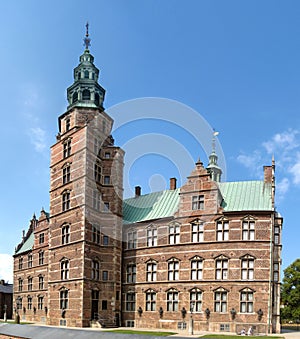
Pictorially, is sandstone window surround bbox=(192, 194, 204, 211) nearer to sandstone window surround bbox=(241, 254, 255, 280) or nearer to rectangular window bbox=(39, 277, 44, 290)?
sandstone window surround bbox=(241, 254, 255, 280)

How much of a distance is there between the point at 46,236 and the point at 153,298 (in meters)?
18.7

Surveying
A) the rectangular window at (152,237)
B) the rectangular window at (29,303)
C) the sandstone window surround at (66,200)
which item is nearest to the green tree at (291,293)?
the rectangular window at (152,237)

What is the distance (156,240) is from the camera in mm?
43656

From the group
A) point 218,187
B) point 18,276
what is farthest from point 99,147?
point 18,276

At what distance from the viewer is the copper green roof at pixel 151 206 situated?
44.7 meters

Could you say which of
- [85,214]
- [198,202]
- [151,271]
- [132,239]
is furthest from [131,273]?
[198,202]

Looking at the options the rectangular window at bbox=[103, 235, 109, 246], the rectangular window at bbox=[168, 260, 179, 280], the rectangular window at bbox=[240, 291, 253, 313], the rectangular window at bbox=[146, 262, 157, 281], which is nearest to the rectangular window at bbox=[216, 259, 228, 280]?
the rectangular window at bbox=[240, 291, 253, 313]

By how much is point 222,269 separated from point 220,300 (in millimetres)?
2739

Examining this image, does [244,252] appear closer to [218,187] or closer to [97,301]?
[218,187]

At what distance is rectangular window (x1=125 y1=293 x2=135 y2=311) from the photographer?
43.7m

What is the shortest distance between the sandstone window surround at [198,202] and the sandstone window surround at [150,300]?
31.1 feet

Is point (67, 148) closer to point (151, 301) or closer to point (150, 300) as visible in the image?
point (150, 300)

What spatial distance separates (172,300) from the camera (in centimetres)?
→ 4109

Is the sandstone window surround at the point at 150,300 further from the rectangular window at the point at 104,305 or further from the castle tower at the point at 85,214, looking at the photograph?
the rectangular window at the point at 104,305
